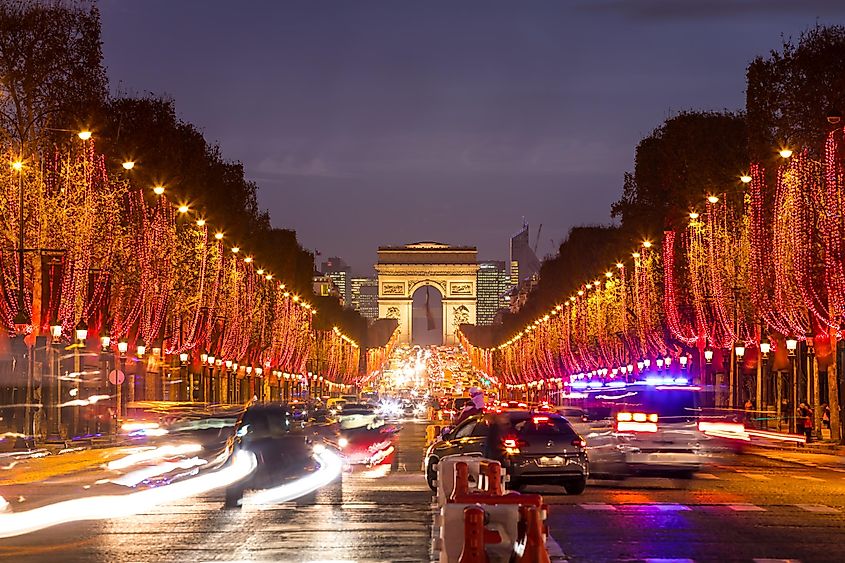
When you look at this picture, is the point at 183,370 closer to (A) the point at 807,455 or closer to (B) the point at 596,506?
(A) the point at 807,455

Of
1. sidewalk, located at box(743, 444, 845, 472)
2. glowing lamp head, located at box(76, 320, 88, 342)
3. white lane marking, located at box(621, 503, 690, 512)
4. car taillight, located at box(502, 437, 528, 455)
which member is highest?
glowing lamp head, located at box(76, 320, 88, 342)

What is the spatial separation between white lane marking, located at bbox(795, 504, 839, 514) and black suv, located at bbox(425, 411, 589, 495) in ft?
15.7

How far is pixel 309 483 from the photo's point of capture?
85.4ft

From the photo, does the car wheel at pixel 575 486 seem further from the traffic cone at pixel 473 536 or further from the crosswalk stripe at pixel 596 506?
the traffic cone at pixel 473 536

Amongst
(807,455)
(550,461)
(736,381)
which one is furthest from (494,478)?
(736,381)

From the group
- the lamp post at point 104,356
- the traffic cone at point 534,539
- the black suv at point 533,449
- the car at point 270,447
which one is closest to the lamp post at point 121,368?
the lamp post at point 104,356

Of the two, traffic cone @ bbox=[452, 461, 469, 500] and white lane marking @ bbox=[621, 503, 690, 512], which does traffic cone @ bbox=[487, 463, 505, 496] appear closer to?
traffic cone @ bbox=[452, 461, 469, 500]

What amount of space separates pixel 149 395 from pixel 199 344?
470 cm

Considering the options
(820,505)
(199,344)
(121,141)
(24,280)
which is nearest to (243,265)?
(199,344)

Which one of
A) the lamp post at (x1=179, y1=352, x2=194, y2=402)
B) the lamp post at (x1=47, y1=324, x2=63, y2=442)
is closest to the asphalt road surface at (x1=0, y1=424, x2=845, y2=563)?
the lamp post at (x1=47, y1=324, x2=63, y2=442)

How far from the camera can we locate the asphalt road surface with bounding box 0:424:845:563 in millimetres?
18281

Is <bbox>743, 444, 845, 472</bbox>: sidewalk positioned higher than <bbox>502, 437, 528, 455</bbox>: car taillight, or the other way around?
<bbox>502, 437, 528, 455</bbox>: car taillight

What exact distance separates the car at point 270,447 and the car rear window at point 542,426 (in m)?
5.29

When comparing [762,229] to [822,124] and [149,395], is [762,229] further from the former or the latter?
[149,395]
